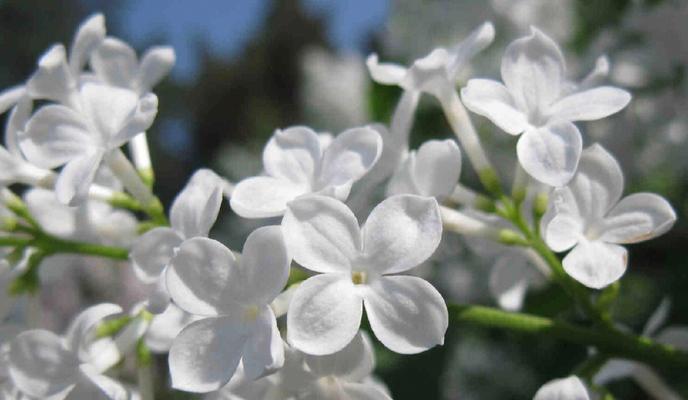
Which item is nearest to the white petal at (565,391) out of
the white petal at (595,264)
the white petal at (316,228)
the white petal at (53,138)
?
the white petal at (595,264)

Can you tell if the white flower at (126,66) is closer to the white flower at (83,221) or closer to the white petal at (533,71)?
the white flower at (83,221)

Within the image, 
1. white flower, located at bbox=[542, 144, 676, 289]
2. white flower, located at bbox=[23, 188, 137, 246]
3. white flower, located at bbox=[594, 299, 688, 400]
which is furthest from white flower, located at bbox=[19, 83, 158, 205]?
white flower, located at bbox=[594, 299, 688, 400]

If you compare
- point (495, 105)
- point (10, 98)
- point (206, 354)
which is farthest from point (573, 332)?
point (10, 98)

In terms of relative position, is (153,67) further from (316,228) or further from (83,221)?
(316,228)

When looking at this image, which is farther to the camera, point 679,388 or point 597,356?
point 679,388

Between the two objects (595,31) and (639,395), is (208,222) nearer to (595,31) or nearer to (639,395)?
(595,31)

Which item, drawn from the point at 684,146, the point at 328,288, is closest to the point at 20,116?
the point at 328,288
